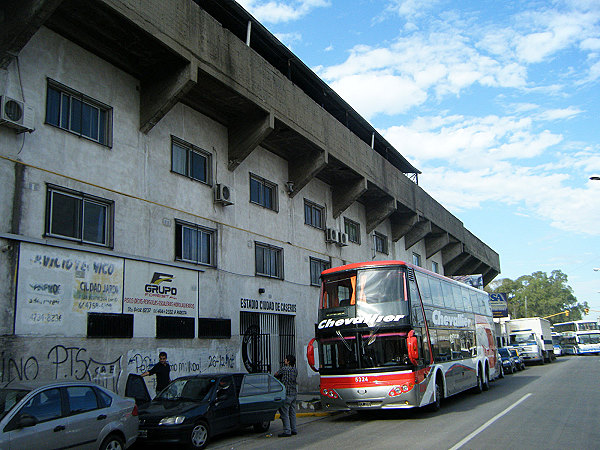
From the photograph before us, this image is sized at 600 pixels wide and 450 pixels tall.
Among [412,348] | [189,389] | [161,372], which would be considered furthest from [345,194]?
[189,389]

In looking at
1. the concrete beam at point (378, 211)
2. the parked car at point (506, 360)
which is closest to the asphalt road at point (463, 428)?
the concrete beam at point (378, 211)

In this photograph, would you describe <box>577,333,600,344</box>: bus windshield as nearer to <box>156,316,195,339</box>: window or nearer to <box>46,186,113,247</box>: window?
<box>156,316,195,339</box>: window

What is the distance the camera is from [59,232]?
1295 cm

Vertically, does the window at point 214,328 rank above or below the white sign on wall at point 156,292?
below

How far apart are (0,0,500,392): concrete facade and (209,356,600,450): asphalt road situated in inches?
170

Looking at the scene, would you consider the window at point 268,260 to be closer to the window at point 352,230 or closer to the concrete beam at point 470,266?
the window at point 352,230

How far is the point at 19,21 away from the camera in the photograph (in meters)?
11.8

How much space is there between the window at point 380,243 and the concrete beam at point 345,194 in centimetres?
579

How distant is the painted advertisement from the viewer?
1175cm

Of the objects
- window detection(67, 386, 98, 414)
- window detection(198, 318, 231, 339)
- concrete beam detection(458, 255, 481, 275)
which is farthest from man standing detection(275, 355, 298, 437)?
concrete beam detection(458, 255, 481, 275)

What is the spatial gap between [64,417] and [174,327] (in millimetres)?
7517

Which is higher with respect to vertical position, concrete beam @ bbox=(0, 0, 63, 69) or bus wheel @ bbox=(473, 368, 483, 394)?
concrete beam @ bbox=(0, 0, 63, 69)

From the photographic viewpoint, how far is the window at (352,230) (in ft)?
92.2

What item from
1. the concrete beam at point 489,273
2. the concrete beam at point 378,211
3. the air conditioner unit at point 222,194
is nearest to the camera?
the air conditioner unit at point 222,194
